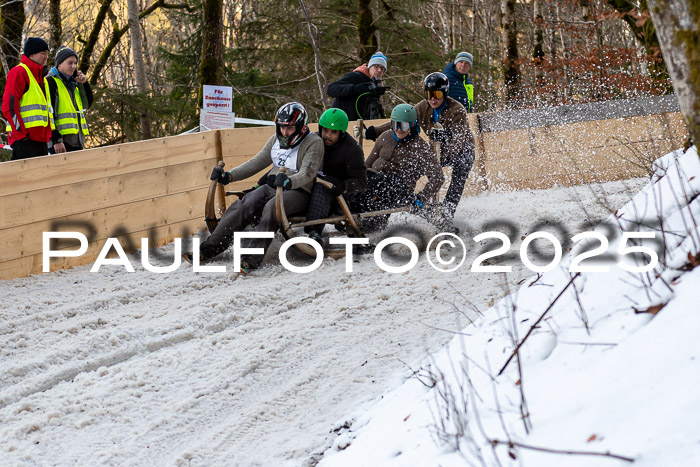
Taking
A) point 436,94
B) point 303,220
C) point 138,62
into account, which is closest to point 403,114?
point 436,94

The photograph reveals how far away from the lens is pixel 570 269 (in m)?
3.48

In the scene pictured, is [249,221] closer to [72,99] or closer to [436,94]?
[72,99]

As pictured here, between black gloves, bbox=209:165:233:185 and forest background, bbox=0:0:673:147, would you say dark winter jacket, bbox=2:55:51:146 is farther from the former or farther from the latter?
forest background, bbox=0:0:673:147

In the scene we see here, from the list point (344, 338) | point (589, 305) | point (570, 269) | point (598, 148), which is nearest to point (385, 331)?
point (344, 338)

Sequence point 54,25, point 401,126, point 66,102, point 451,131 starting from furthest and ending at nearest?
point 54,25, point 451,131, point 401,126, point 66,102

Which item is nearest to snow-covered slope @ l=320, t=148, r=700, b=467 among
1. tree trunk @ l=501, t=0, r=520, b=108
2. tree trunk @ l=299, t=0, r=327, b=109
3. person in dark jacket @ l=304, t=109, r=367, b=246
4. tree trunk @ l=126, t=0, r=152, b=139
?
person in dark jacket @ l=304, t=109, r=367, b=246

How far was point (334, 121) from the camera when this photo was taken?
7.20m

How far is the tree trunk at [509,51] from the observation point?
15.2 meters

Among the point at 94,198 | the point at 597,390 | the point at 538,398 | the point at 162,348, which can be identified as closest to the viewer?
the point at 597,390

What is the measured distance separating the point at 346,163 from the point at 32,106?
2.87m

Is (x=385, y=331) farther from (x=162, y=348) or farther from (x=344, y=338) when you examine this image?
(x=162, y=348)

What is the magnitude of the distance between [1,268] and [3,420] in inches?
106

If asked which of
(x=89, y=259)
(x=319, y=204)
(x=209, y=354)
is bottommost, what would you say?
(x=209, y=354)

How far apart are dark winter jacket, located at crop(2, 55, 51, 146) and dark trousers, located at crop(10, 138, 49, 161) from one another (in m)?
0.04
